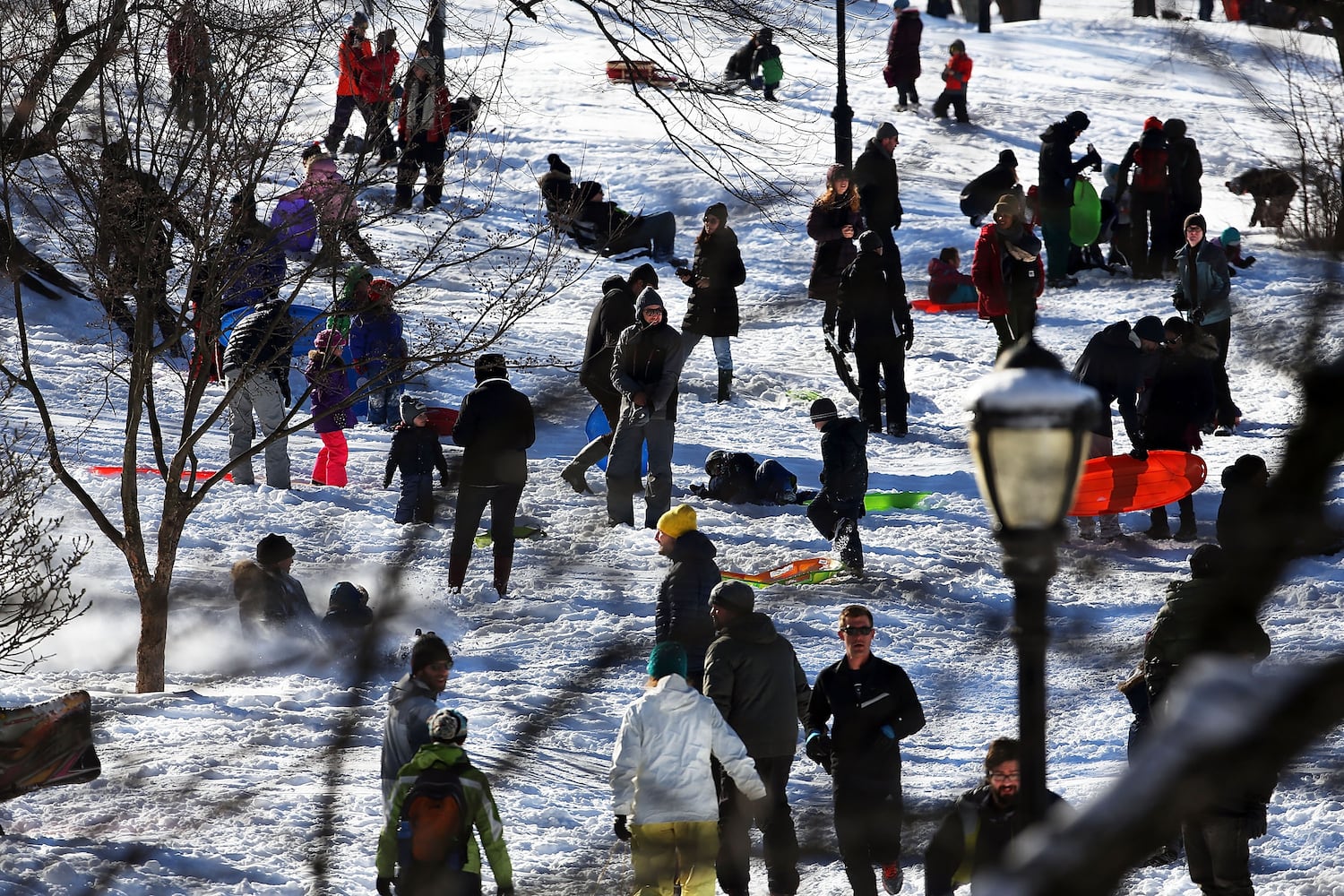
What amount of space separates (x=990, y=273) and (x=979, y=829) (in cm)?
868

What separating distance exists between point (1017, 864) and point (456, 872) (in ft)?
14.1

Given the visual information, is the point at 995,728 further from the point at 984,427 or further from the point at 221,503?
the point at 221,503

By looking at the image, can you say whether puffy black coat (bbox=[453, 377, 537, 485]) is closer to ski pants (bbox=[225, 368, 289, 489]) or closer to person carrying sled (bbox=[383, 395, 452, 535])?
person carrying sled (bbox=[383, 395, 452, 535])

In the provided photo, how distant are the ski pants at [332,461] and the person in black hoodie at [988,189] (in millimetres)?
8733

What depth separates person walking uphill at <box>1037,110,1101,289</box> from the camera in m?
17.2

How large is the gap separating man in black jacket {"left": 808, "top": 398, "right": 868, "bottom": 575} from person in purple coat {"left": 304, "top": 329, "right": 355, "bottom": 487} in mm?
3328

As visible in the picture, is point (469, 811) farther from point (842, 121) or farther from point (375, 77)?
point (842, 121)

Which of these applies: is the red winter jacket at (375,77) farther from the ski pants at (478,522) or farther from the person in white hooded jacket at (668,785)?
the person in white hooded jacket at (668,785)

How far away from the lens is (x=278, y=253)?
10.6 m

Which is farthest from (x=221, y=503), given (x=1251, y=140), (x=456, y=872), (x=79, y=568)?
(x=1251, y=140)

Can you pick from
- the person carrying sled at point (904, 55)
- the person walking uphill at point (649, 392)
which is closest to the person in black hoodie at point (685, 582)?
the person walking uphill at point (649, 392)

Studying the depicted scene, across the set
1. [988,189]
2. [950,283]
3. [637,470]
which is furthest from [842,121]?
[637,470]

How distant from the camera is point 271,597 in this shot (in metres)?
10.3

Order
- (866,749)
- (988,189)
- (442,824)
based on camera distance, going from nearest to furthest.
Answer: (442,824)
(866,749)
(988,189)
